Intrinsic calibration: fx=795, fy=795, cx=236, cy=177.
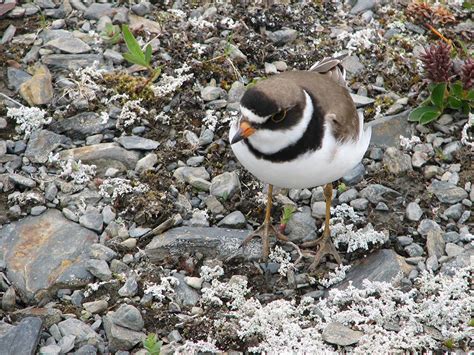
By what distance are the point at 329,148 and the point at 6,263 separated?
2.60 metres

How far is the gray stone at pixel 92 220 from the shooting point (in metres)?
6.36

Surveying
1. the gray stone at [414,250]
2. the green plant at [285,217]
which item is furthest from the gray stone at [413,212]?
the green plant at [285,217]

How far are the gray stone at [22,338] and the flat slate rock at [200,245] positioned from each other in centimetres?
112

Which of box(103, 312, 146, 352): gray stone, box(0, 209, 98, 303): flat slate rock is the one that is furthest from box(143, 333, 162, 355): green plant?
box(0, 209, 98, 303): flat slate rock

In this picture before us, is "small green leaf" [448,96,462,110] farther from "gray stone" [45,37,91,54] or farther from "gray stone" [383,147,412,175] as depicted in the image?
"gray stone" [45,37,91,54]

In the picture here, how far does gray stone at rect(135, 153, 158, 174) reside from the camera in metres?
6.84

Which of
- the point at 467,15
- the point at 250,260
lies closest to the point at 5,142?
the point at 250,260

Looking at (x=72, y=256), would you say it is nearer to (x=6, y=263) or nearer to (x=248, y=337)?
(x=6, y=263)

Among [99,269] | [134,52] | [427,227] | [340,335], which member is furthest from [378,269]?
[134,52]

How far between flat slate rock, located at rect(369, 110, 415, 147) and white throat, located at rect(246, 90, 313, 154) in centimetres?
189

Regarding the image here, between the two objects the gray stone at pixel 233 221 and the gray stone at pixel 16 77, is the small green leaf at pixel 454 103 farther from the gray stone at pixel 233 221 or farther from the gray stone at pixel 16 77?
the gray stone at pixel 16 77

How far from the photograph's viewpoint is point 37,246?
620 centimetres

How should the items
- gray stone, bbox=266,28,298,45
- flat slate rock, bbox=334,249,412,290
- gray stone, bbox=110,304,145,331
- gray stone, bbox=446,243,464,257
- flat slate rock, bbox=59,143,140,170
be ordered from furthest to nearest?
1. gray stone, bbox=266,28,298,45
2. flat slate rock, bbox=59,143,140,170
3. gray stone, bbox=446,243,464,257
4. flat slate rock, bbox=334,249,412,290
5. gray stone, bbox=110,304,145,331

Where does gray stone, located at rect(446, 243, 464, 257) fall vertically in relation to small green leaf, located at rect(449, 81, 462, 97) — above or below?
below
